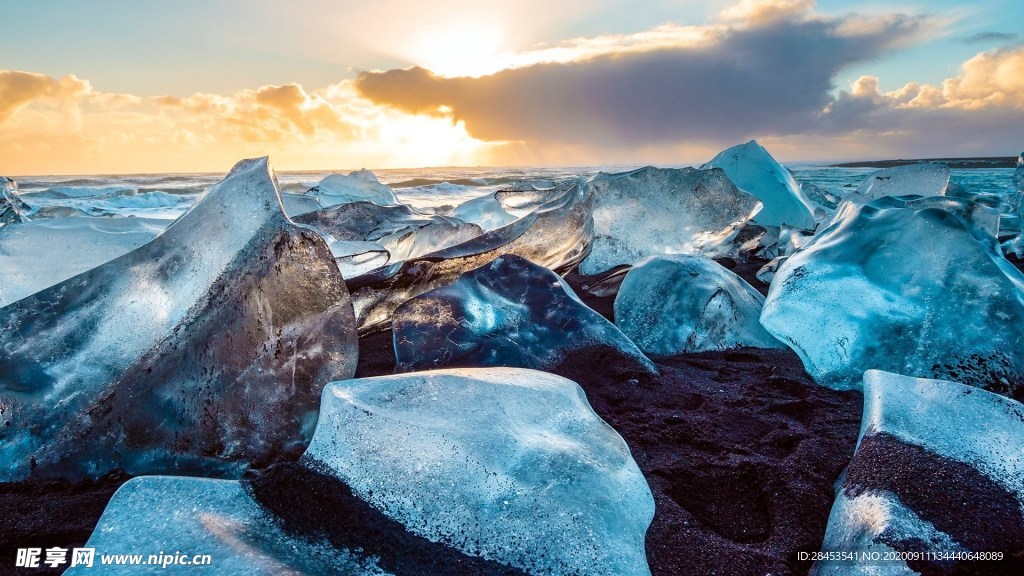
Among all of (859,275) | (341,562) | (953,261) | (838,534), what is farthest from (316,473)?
(953,261)

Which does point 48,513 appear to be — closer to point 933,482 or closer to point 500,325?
point 500,325

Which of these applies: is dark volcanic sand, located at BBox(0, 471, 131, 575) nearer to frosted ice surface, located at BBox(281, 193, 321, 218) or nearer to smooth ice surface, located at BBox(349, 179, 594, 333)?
smooth ice surface, located at BBox(349, 179, 594, 333)

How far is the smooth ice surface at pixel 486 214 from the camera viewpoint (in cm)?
418

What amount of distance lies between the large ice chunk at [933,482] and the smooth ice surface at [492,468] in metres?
0.34

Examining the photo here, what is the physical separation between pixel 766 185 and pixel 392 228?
277 centimetres

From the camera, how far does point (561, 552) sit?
0.90m

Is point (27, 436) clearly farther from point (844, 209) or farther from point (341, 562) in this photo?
point (844, 209)

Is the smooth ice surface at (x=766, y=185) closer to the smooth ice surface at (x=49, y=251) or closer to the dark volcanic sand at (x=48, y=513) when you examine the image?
the smooth ice surface at (x=49, y=251)

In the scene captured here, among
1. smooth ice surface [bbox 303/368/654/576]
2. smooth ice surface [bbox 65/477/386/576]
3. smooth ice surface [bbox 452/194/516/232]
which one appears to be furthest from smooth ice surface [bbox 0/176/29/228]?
smooth ice surface [bbox 303/368/654/576]

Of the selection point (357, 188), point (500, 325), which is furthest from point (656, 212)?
point (357, 188)

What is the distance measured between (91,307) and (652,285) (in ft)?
5.19

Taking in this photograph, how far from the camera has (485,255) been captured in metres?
2.16

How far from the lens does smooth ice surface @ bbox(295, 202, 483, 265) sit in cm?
274

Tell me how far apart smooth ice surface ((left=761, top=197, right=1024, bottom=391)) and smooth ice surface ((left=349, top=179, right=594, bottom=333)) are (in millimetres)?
864
